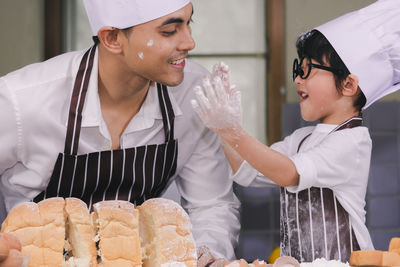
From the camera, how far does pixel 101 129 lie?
1344mm

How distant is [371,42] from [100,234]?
775mm

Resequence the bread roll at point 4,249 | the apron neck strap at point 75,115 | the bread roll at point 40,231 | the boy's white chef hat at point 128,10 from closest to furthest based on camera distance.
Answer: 1. the bread roll at point 4,249
2. the bread roll at point 40,231
3. the boy's white chef hat at point 128,10
4. the apron neck strap at point 75,115

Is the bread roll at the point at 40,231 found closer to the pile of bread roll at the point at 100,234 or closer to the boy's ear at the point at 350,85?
the pile of bread roll at the point at 100,234

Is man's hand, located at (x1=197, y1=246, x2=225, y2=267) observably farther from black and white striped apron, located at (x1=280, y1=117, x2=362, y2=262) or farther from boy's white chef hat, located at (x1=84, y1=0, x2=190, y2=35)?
boy's white chef hat, located at (x1=84, y1=0, x2=190, y2=35)

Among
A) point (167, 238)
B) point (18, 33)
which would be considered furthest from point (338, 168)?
point (18, 33)

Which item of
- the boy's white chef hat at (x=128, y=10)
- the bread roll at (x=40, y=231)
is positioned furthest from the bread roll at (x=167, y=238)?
the boy's white chef hat at (x=128, y=10)

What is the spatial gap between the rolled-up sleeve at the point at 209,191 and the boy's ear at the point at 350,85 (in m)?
0.39

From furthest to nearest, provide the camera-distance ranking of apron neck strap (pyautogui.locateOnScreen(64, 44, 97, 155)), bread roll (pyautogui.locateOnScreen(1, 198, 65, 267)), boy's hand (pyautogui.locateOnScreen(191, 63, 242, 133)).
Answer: apron neck strap (pyautogui.locateOnScreen(64, 44, 97, 155))
boy's hand (pyautogui.locateOnScreen(191, 63, 242, 133))
bread roll (pyautogui.locateOnScreen(1, 198, 65, 267))

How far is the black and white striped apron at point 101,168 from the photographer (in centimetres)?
129

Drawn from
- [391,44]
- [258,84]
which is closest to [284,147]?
[391,44]

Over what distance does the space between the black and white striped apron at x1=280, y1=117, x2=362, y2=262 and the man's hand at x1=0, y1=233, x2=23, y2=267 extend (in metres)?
0.74

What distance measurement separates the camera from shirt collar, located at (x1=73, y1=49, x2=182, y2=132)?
4.36 ft

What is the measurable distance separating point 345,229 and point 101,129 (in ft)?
2.09

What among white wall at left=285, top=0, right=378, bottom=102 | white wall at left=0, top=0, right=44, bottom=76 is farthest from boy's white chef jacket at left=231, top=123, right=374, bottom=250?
white wall at left=0, top=0, right=44, bottom=76
